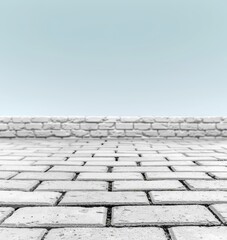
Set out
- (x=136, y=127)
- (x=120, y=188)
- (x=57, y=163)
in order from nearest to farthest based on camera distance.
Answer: (x=120, y=188), (x=57, y=163), (x=136, y=127)

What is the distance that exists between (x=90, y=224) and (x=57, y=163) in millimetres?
1833

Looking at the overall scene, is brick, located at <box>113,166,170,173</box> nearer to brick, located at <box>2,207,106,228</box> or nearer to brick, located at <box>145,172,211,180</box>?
brick, located at <box>145,172,211,180</box>

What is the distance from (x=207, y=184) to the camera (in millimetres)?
2215

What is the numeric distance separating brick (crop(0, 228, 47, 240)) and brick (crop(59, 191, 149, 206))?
40 centimetres

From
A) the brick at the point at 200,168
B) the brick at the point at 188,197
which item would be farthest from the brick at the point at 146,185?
the brick at the point at 200,168

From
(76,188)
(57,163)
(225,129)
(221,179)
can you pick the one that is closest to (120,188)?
(76,188)

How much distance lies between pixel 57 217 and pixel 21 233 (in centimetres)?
23

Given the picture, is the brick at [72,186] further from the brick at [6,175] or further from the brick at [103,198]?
the brick at [6,175]

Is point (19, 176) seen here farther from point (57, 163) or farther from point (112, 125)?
point (112, 125)

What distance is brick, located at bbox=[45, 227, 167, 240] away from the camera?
129 cm

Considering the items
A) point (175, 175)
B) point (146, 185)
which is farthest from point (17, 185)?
point (175, 175)

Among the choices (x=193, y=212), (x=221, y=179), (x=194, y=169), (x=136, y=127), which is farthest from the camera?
(x=136, y=127)

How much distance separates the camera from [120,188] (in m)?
2.10

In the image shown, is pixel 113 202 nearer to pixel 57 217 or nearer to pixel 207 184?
pixel 57 217
